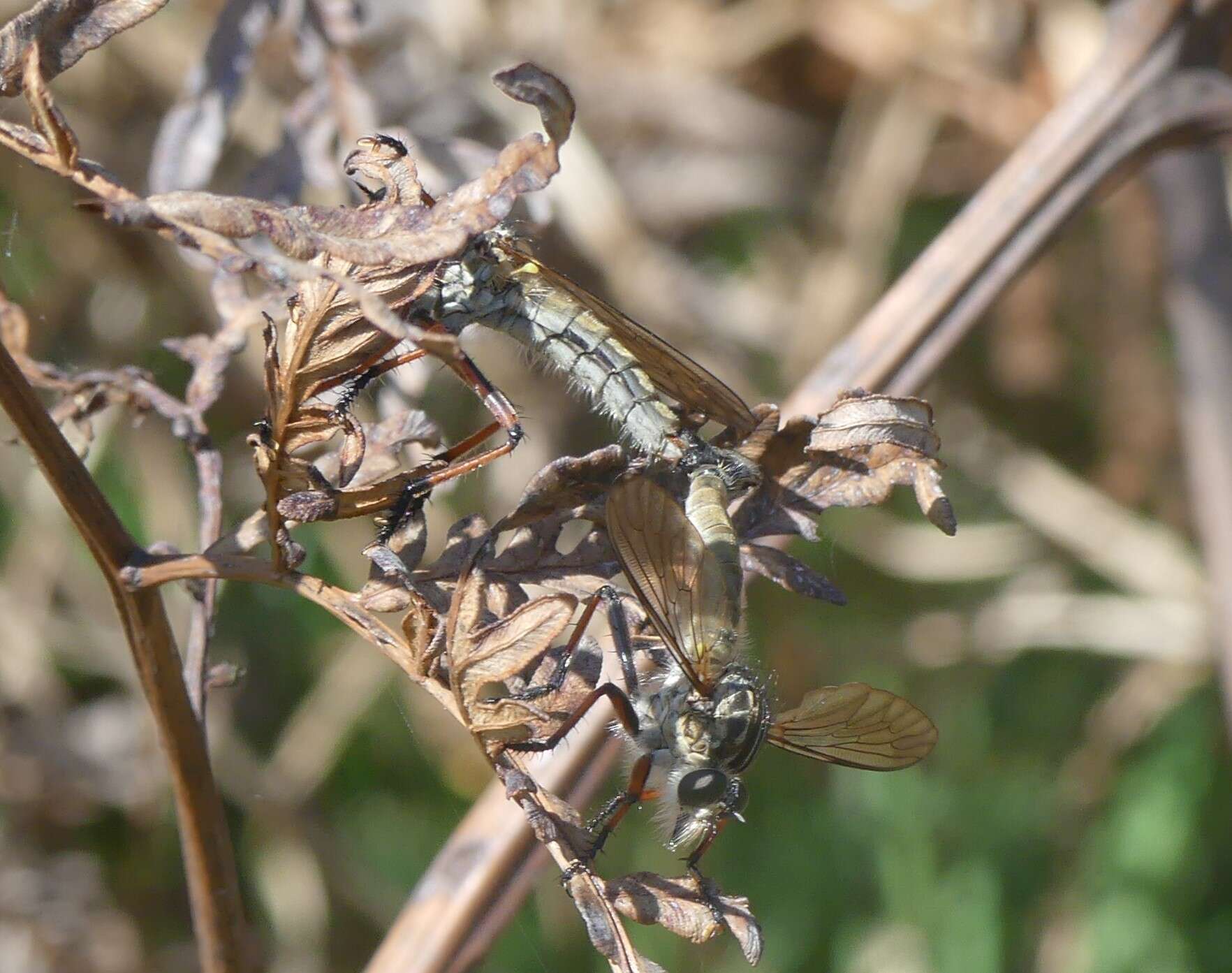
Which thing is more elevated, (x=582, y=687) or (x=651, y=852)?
(x=582, y=687)

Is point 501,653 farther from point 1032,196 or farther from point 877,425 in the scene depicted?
point 1032,196

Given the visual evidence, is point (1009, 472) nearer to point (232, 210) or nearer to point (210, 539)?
point (210, 539)

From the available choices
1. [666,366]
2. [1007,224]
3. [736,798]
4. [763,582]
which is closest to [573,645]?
[736,798]

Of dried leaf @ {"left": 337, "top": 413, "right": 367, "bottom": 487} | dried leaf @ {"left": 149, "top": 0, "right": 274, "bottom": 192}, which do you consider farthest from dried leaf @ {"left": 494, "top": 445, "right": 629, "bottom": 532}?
dried leaf @ {"left": 149, "top": 0, "right": 274, "bottom": 192}

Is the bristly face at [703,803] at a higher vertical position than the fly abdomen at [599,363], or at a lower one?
lower

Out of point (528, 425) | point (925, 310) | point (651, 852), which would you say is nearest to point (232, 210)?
point (925, 310)

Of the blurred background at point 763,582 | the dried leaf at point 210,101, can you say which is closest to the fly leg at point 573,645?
the dried leaf at point 210,101

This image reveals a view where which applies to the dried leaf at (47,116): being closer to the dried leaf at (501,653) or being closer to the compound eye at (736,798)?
the dried leaf at (501,653)
